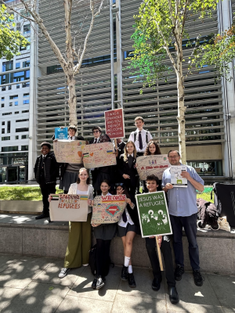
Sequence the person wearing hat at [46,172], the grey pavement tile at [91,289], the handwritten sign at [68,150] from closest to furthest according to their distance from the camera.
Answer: the grey pavement tile at [91,289]
the handwritten sign at [68,150]
the person wearing hat at [46,172]

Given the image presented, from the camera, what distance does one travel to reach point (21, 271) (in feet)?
11.7

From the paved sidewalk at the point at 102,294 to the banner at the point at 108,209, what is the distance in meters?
1.10

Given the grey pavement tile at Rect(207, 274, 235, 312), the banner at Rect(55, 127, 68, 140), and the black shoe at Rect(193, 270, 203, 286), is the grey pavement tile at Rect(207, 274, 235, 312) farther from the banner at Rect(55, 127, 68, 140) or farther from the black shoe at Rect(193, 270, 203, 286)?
the banner at Rect(55, 127, 68, 140)

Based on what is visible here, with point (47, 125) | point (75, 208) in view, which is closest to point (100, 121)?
Result: point (47, 125)

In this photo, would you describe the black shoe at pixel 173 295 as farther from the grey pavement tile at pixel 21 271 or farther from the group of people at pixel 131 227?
the grey pavement tile at pixel 21 271

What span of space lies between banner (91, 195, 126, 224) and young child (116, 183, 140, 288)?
0.16 m

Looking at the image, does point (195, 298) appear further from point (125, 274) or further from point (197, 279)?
point (125, 274)

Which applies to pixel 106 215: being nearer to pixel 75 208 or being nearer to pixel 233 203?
pixel 75 208

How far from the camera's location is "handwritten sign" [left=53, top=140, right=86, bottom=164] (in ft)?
13.5

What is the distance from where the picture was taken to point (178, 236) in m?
3.22

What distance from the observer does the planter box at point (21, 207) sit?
5.18 m

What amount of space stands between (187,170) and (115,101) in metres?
18.8

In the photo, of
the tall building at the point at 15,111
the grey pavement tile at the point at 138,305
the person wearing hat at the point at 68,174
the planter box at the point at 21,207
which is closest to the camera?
the grey pavement tile at the point at 138,305

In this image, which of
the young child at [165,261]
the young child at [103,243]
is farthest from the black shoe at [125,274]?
the young child at [165,261]
